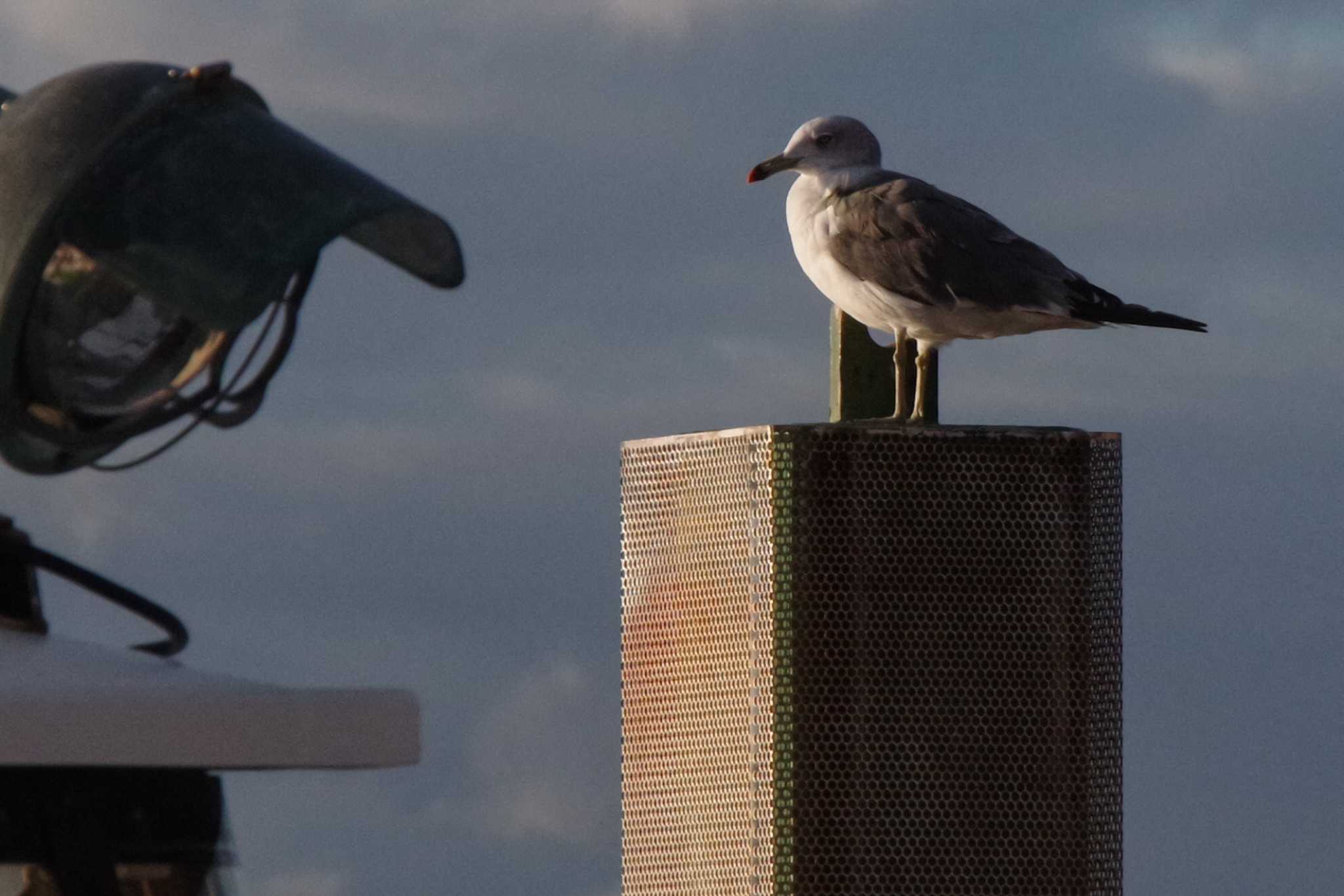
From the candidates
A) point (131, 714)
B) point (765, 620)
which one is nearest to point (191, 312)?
point (131, 714)

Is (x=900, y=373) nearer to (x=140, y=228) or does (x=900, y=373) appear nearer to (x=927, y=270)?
(x=927, y=270)

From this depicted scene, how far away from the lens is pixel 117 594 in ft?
8.13

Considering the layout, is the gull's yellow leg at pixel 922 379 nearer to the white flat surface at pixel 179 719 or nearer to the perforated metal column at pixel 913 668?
the perforated metal column at pixel 913 668

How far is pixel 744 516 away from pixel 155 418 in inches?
237

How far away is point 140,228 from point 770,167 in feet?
21.4

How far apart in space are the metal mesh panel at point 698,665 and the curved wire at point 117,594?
5.82 metres

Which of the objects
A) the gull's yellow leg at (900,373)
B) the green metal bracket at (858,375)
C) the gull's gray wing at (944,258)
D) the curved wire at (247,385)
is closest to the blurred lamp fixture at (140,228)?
the curved wire at (247,385)

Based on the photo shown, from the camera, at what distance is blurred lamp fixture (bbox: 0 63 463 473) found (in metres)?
2.23

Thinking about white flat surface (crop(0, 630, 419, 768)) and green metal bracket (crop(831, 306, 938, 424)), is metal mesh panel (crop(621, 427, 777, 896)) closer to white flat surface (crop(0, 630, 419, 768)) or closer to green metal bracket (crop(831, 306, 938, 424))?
green metal bracket (crop(831, 306, 938, 424))

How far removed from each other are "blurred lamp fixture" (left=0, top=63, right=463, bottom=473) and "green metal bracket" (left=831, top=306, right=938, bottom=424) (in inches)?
261

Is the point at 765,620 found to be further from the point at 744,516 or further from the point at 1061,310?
the point at 1061,310

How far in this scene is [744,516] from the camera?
8.45m

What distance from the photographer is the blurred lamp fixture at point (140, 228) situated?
7.32 feet

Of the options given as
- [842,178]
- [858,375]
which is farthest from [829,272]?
[858,375]
